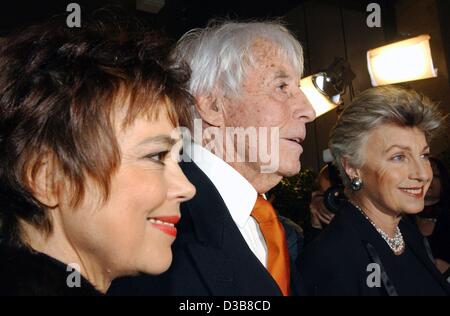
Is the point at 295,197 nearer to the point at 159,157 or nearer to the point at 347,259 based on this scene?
the point at 347,259

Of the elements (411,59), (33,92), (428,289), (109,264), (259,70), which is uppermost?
(411,59)

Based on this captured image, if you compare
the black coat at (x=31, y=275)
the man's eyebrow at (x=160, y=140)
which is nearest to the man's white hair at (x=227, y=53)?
the man's eyebrow at (x=160, y=140)

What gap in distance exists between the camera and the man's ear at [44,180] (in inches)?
35.3

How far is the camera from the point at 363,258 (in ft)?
5.44

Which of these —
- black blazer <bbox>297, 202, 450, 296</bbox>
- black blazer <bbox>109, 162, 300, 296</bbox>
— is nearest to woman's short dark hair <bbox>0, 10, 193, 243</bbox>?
black blazer <bbox>109, 162, 300, 296</bbox>

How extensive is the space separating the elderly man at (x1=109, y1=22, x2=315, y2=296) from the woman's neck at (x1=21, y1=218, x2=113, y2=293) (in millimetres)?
337

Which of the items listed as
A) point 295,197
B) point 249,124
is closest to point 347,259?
point 249,124

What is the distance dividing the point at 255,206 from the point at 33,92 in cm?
84

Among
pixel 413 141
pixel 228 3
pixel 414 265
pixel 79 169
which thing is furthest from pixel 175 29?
pixel 79 169

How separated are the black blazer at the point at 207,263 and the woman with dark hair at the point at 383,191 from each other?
50 centimetres

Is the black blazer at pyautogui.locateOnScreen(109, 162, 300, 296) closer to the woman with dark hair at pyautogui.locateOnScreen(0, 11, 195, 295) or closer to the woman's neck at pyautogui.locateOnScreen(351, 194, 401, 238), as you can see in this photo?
the woman with dark hair at pyautogui.locateOnScreen(0, 11, 195, 295)

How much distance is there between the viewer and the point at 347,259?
1.62 m

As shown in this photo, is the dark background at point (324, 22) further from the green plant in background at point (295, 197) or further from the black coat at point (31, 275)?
A: the black coat at point (31, 275)
